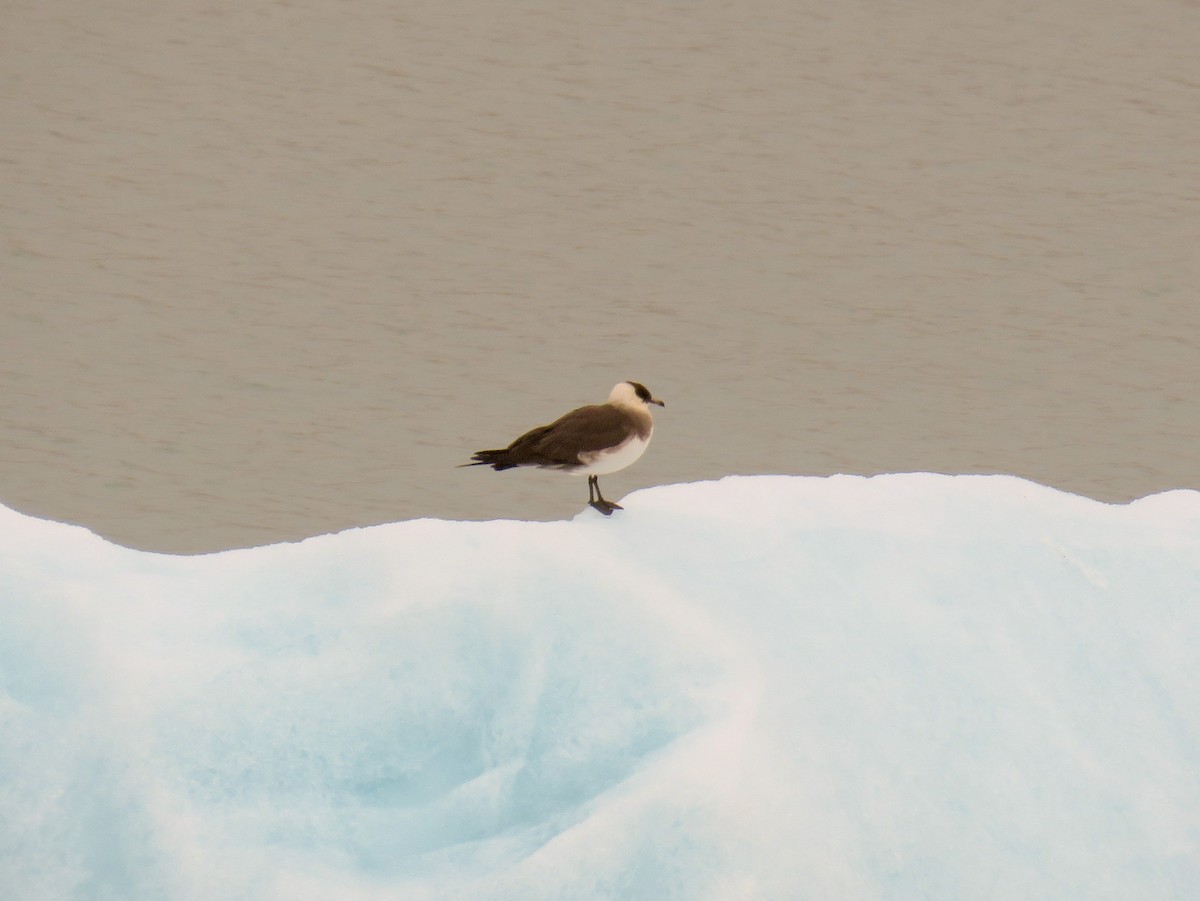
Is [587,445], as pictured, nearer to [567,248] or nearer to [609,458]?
[609,458]

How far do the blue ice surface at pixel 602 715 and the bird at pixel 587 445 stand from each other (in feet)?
Answer: 0.72

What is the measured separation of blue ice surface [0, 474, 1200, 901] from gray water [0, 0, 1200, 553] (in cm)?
729

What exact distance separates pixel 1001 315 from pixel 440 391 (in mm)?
7219

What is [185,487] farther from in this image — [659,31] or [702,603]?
[659,31]

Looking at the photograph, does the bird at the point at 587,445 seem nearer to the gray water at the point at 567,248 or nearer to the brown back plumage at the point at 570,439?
the brown back plumage at the point at 570,439

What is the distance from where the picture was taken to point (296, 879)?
167 inches

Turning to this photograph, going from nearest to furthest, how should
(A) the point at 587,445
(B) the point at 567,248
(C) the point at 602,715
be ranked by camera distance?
1. (C) the point at 602,715
2. (A) the point at 587,445
3. (B) the point at 567,248

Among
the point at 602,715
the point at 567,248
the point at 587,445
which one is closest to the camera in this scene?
the point at 602,715

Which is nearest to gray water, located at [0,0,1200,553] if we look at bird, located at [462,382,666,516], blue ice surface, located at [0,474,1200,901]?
bird, located at [462,382,666,516]

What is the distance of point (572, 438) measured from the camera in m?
5.34

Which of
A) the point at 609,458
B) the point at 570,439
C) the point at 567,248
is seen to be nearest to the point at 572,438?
the point at 570,439

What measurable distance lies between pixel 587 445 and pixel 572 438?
6 centimetres

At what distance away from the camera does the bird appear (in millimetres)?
5332

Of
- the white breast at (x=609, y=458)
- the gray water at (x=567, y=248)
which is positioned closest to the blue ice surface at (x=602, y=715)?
the white breast at (x=609, y=458)
